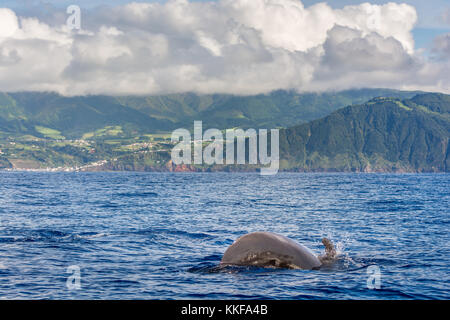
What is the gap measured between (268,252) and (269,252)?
1.5 inches

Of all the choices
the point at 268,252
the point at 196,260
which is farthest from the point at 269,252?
the point at 196,260

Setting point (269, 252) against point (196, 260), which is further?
point (196, 260)

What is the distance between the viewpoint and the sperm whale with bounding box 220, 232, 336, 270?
1789 centimetres

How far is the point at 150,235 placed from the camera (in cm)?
3066

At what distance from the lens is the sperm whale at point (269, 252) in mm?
17891

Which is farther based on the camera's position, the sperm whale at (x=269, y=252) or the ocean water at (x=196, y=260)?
the sperm whale at (x=269, y=252)

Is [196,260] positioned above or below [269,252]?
below

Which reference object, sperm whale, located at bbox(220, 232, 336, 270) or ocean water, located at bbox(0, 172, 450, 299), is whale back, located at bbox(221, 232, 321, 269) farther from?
ocean water, located at bbox(0, 172, 450, 299)

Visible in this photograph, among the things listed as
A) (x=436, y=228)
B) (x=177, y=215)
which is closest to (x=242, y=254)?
(x=436, y=228)

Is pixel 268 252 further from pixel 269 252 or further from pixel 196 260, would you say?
pixel 196 260

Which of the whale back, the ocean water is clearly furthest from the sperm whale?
the ocean water

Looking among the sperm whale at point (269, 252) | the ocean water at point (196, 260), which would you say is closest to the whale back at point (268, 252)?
the sperm whale at point (269, 252)

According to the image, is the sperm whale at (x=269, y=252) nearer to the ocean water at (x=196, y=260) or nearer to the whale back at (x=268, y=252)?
the whale back at (x=268, y=252)

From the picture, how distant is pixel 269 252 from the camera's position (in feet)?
59.5
